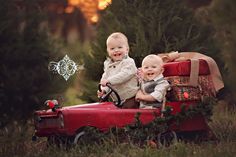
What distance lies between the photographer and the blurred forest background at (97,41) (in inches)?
349

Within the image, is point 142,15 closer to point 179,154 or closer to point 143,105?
point 143,105

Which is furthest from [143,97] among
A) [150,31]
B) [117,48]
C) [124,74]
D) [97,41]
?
[97,41]

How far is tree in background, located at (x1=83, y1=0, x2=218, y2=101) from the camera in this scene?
878 cm

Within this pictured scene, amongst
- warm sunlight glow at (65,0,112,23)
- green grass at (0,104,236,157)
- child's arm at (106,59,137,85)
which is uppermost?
warm sunlight glow at (65,0,112,23)

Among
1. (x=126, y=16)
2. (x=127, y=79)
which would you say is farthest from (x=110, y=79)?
(x=126, y=16)

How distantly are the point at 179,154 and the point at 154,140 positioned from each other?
1044mm

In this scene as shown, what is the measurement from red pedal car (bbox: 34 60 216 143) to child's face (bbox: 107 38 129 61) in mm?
559

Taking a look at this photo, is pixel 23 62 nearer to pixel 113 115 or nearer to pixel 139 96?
pixel 139 96

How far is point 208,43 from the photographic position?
9.15 meters

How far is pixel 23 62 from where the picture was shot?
10.2m

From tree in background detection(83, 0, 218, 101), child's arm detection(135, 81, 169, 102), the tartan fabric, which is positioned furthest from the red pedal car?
tree in background detection(83, 0, 218, 101)

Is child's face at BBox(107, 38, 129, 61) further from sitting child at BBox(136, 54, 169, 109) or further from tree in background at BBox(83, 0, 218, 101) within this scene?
tree in background at BBox(83, 0, 218, 101)

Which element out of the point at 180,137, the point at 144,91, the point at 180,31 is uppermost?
the point at 180,31

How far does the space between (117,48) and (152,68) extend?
50 cm
